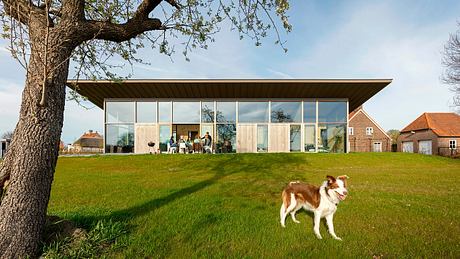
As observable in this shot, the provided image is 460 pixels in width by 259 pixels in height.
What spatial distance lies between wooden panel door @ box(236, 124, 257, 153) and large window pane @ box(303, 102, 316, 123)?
4.47 meters

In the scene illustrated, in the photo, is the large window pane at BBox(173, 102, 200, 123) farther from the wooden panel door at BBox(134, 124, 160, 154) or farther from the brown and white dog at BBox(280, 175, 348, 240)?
the brown and white dog at BBox(280, 175, 348, 240)

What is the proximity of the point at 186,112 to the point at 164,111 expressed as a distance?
1888 mm

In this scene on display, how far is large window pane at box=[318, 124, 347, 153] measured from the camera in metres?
22.0

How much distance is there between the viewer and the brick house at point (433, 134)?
38594 millimetres

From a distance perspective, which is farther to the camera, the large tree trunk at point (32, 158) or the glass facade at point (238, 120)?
the glass facade at point (238, 120)

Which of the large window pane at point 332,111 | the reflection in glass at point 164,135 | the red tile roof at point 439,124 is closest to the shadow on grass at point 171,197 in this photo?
the reflection in glass at point 164,135

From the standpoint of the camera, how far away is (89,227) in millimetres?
4449

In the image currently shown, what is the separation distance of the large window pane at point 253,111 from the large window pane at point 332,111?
4751 millimetres

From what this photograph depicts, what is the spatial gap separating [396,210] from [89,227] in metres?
6.44

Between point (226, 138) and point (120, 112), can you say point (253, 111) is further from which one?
point (120, 112)

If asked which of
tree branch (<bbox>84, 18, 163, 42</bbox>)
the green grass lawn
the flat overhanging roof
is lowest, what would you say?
the green grass lawn

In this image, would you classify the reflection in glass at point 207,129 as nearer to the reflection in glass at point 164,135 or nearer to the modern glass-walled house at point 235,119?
the modern glass-walled house at point 235,119

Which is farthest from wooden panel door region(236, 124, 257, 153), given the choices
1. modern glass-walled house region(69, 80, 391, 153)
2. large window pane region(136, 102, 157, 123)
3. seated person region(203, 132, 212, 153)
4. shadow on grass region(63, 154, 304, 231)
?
large window pane region(136, 102, 157, 123)

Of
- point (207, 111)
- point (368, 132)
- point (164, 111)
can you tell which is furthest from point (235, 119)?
point (368, 132)
